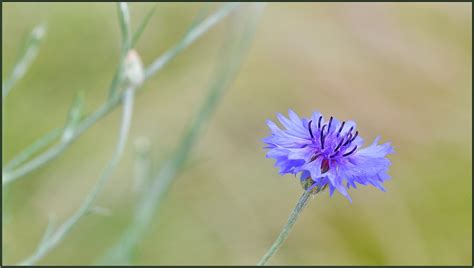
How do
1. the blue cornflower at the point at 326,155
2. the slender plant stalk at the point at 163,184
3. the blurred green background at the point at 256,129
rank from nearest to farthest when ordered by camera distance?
the blue cornflower at the point at 326,155 < the slender plant stalk at the point at 163,184 < the blurred green background at the point at 256,129

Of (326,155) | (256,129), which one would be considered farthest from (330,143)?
(256,129)

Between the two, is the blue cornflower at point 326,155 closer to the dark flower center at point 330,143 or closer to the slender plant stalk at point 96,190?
the dark flower center at point 330,143

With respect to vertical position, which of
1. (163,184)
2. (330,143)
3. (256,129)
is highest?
(330,143)

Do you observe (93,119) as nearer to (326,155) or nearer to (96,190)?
(96,190)

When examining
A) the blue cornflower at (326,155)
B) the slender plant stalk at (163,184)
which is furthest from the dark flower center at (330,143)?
the slender plant stalk at (163,184)

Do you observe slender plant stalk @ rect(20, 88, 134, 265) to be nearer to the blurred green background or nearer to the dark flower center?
the dark flower center
